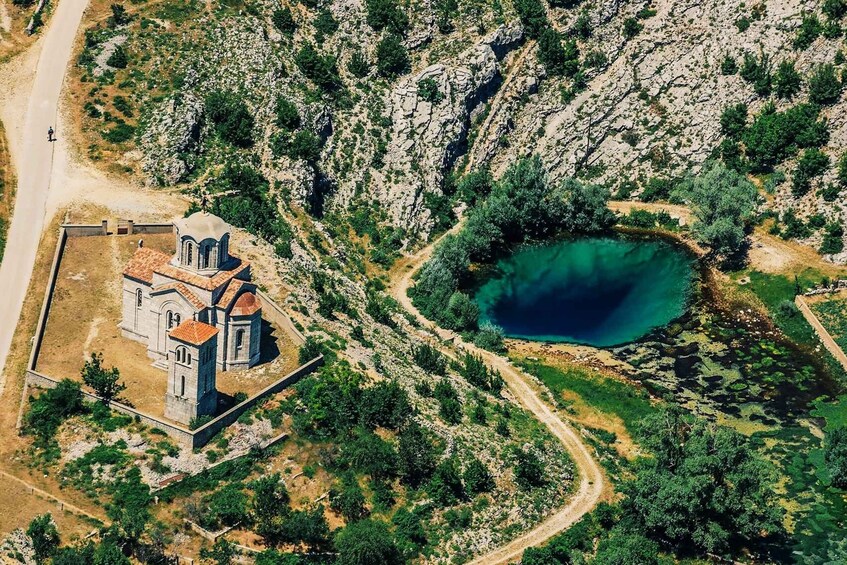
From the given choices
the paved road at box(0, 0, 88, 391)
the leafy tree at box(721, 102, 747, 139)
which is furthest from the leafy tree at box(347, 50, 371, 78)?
the leafy tree at box(721, 102, 747, 139)

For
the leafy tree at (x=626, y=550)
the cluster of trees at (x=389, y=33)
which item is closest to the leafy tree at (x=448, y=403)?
the leafy tree at (x=626, y=550)

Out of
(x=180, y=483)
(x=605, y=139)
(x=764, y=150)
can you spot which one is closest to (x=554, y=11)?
(x=605, y=139)

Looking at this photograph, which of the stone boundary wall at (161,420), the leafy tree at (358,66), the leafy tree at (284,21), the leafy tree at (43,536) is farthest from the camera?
the leafy tree at (358,66)

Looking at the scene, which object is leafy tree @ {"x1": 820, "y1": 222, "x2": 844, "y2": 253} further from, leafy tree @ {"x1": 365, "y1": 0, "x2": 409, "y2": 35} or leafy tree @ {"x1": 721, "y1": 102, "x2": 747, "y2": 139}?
leafy tree @ {"x1": 365, "y1": 0, "x2": 409, "y2": 35}

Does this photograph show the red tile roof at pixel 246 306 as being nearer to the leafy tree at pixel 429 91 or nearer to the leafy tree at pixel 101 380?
the leafy tree at pixel 101 380

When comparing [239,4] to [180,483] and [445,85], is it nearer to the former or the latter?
[445,85]
